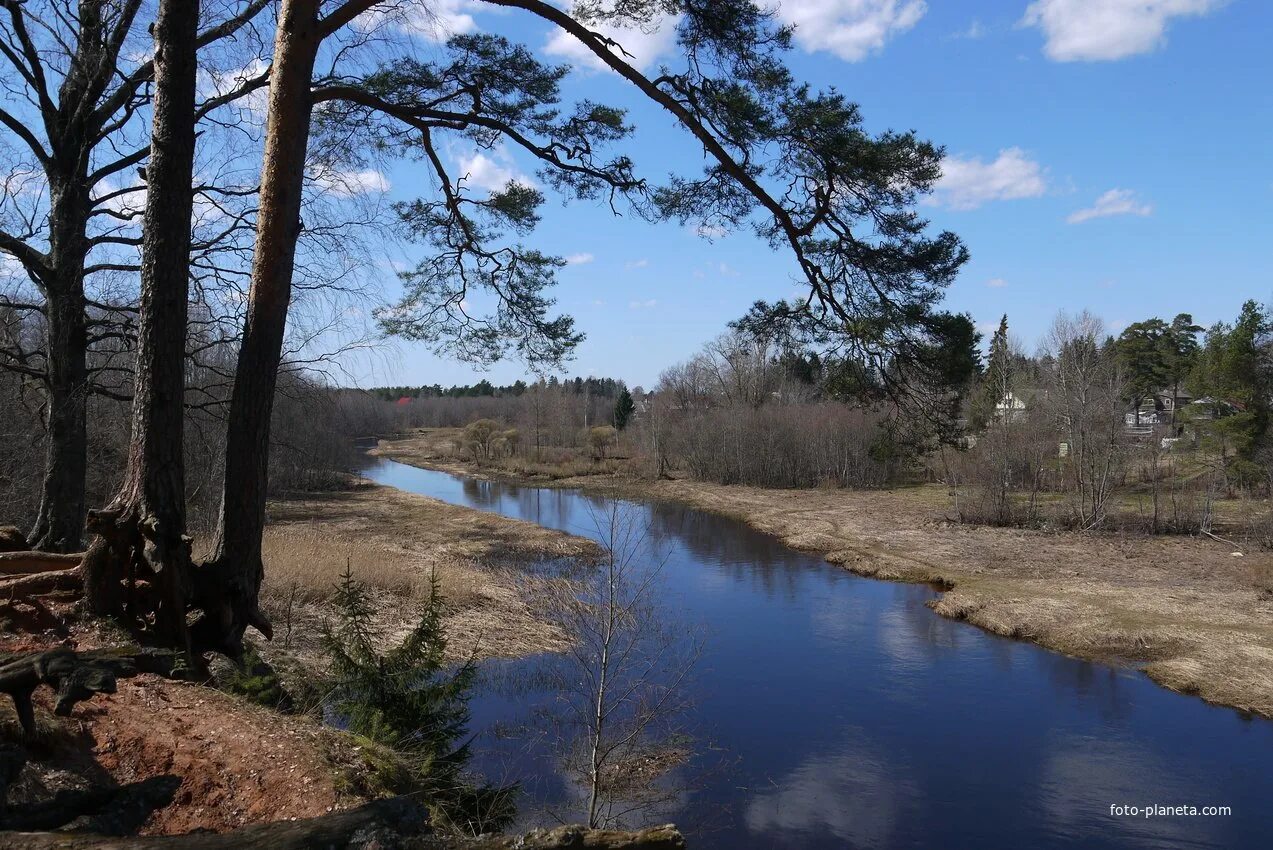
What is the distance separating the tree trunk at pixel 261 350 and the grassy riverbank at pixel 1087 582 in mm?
Result: 6390

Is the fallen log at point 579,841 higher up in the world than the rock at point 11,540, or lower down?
lower down

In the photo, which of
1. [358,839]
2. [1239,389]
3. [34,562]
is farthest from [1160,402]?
[358,839]

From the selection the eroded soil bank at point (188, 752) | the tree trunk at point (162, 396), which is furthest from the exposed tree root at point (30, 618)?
the tree trunk at point (162, 396)

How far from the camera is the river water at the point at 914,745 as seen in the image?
327 inches

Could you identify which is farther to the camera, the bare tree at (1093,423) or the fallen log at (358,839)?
the bare tree at (1093,423)

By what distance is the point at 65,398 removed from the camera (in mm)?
8734

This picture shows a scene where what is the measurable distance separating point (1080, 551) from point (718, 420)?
20.8m

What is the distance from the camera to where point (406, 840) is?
3.03 meters

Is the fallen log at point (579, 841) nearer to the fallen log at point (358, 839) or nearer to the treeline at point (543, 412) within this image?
the fallen log at point (358, 839)

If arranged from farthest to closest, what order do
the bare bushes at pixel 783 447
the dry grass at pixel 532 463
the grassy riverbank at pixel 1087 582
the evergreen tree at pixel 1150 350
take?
the evergreen tree at pixel 1150 350
the dry grass at pixel 532 463
the bare bushes at pixel 783 447
the grassy riverbank at pixel 1087 582

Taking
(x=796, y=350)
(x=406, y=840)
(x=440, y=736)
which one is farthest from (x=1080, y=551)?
(x=406, y=840)

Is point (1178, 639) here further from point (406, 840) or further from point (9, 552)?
point (9, 552)

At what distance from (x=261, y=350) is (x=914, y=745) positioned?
Result: 27.8 feet

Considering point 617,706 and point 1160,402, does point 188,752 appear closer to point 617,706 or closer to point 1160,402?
point 617,706
